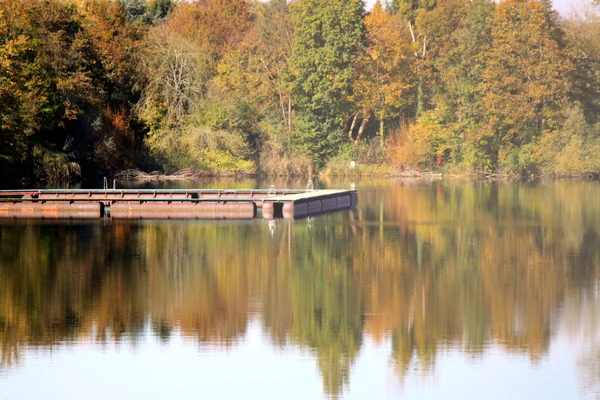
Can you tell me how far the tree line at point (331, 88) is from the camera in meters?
67.6

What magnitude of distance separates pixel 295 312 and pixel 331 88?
5766cm

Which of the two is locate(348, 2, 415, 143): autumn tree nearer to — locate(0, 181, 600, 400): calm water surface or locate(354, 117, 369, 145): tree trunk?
locate(354, 117, 369, 145): tree trunk

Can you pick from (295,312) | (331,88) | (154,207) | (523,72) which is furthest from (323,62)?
(295,312)

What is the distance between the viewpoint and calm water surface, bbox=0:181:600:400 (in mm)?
16094

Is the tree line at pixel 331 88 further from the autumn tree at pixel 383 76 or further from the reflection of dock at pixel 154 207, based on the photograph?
the reflection of dock at pixel 154 207

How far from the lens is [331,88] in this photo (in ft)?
254

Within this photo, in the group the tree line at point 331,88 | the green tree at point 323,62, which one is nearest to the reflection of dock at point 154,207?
the tree line at point 331,88

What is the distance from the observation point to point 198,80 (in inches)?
2876

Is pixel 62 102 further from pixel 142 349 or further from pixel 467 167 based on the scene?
pixel 142 349

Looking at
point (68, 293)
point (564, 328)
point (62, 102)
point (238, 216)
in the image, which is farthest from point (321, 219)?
point (62, 102)

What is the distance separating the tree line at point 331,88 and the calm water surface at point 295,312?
32.2 meters

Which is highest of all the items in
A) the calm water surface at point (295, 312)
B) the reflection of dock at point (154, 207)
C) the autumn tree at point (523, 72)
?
the autumn tree at point (523, 72)

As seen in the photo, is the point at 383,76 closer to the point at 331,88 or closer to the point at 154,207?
the point at 331,88

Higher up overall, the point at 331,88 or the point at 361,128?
the point at 331,88
